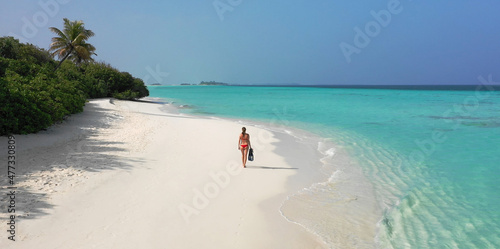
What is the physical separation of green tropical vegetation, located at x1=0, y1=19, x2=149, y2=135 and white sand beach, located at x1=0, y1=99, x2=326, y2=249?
3.07 ft

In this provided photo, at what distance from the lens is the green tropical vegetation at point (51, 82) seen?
11586mm

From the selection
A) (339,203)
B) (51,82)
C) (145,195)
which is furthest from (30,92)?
(339,203)

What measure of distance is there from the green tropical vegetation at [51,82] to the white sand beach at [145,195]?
0.94 m

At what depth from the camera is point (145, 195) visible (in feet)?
24.8

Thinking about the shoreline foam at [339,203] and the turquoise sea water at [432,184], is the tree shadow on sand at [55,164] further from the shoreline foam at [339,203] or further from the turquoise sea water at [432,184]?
the turquoise sea water at [432,184]

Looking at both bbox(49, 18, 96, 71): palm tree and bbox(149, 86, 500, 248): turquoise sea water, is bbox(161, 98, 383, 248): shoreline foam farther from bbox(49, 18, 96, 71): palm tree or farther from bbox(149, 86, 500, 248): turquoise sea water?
bbox(49, 18, 96, 71): palm tree

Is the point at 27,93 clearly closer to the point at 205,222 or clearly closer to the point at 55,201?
the point at 55,201

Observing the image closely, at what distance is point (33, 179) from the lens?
25.4 feet

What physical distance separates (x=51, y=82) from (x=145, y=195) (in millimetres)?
14972

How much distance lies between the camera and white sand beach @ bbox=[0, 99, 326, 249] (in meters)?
5.66

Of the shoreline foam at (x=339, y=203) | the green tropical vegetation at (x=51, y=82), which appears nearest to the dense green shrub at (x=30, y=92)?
the green tropical vegetation at (x=51, y=82)

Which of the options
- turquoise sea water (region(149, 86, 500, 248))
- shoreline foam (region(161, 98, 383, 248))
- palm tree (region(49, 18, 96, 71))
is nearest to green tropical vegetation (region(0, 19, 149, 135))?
palm tree (region(49, 18, 96, 71))

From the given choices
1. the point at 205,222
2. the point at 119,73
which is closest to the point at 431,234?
the point at 205,222

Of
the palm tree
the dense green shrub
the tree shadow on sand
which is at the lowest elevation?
the tree shadow on sand
